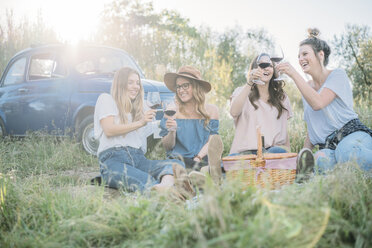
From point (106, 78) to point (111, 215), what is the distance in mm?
4063

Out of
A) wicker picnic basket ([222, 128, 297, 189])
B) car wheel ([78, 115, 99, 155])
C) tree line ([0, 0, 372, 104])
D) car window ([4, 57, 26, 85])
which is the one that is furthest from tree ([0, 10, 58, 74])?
wicker picnic basket ([222, 128, 297, 189])

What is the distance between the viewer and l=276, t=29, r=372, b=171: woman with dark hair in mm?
3348

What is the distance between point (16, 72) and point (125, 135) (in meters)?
4.36

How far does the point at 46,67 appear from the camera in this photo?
6609mm

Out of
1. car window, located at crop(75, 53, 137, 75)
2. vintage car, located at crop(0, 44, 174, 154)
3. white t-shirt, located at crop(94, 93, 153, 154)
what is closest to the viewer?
white t-shirt, located at crop(94, 93, 153, 154)

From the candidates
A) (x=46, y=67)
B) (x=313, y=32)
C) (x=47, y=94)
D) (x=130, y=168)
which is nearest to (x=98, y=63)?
(x=47, y=94)

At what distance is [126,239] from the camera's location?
2.12 meters

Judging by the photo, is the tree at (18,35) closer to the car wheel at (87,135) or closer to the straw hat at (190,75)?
the car wheel at (87,135)

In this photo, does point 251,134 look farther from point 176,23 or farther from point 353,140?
point 176,23

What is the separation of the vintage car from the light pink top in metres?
2.06

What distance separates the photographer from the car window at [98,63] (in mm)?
6090

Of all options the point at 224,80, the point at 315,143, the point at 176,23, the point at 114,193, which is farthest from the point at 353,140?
the point at 176,23

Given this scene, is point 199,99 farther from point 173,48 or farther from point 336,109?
point 173,48

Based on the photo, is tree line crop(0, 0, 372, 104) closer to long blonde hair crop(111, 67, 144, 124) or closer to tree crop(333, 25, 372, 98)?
tree crop(333, 25, 372, 98)
